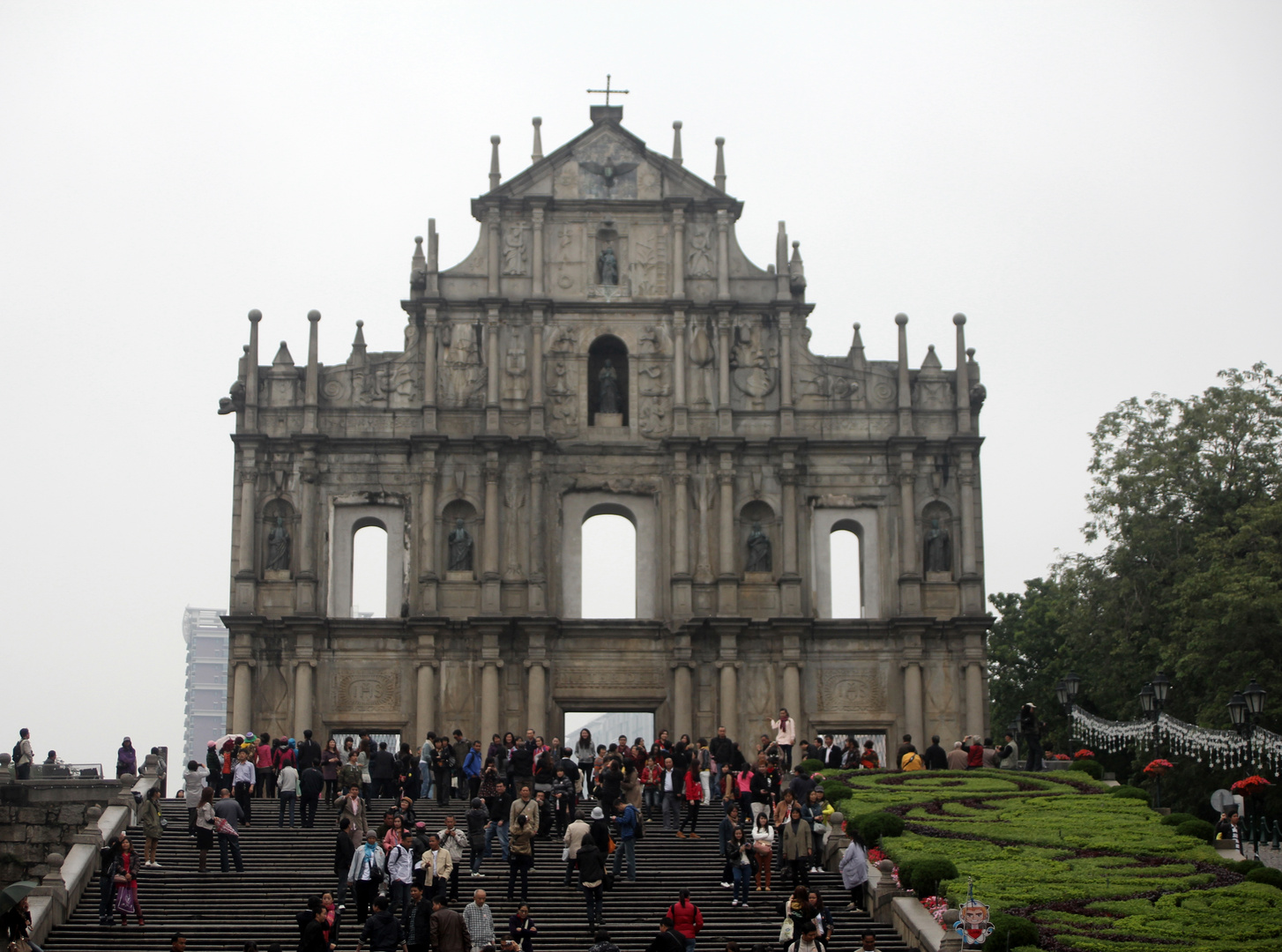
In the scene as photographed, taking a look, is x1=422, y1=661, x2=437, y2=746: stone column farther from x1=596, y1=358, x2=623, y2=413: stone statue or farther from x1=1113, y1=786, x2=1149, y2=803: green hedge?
x1=1113, y1=786, x2=1149, y2=803: green hedge

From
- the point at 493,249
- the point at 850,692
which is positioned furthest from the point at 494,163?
the point at 850,692

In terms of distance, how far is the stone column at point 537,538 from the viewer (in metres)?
44.3

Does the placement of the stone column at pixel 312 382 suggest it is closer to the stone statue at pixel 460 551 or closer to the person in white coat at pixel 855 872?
the stone statue at pixel 460 551

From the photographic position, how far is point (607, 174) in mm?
47531

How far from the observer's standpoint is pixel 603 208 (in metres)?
47.3

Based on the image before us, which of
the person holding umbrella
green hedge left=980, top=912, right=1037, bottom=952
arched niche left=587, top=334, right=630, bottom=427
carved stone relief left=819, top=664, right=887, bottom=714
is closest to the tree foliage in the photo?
carved stone relief left=819, top=664, right=887, bottom=714

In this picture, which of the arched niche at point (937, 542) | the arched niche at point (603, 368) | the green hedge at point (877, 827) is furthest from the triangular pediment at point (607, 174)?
the green hedge at point (877, 827)

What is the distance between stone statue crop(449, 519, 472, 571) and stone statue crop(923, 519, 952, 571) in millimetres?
11207

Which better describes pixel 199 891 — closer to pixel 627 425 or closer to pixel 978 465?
pixel 627 425

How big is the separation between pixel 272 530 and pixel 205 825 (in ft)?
52.1

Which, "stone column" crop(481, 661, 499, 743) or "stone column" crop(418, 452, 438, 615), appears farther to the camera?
"stone column" crop(418, 452, 438, 615)

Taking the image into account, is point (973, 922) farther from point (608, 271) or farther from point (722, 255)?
point (608, 271)

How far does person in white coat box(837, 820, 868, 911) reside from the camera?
28155 mm

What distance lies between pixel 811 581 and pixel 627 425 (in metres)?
6.01
